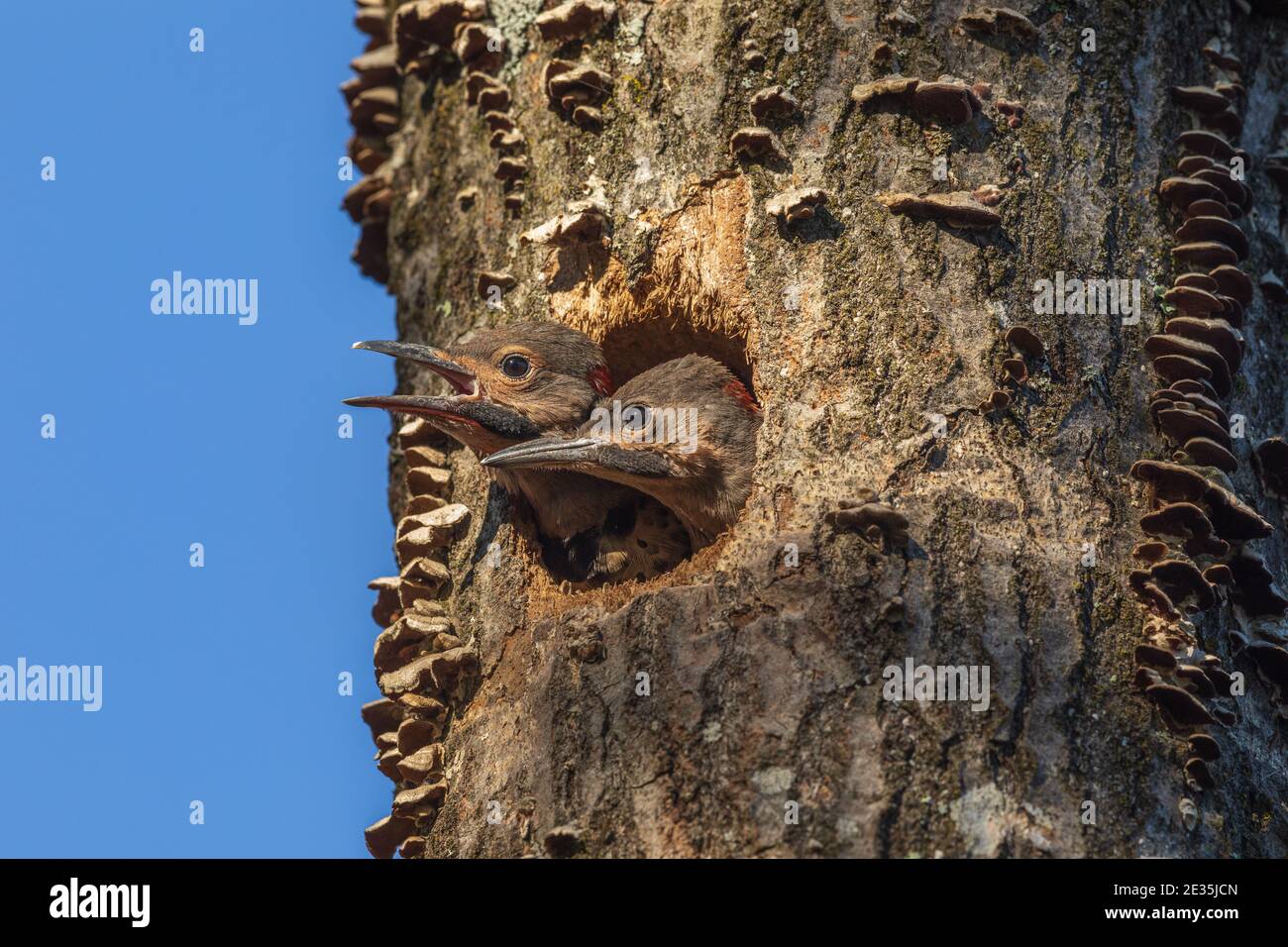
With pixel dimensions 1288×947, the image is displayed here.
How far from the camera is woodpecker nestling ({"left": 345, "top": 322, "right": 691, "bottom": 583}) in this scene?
21.2 ft

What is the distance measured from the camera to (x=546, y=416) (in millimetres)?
6773

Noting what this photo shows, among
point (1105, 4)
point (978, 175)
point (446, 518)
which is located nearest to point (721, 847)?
point (446, 518)

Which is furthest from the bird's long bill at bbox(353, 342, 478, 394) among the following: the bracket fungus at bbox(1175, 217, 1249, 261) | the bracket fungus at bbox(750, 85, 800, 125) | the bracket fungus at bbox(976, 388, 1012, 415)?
the bracket fungus at bbox(1175, 217, 1249, 261)

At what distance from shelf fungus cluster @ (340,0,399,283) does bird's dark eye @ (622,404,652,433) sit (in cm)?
170

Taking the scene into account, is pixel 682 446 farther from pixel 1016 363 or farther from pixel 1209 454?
pixel 1209 454

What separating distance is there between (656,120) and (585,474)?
1.59m

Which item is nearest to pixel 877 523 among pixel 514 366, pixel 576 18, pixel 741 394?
pixel 741 394

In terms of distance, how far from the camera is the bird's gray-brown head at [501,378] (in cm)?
645

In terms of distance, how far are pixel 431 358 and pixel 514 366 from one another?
34cm

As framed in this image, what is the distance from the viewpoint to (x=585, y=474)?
22.6ft

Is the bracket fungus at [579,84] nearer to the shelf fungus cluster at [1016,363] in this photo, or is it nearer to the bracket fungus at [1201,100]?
the shelf fungus cluster at [1016,363]

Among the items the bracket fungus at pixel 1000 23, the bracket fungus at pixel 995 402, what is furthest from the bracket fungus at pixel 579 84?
the bracket fungus at pixel 995 402

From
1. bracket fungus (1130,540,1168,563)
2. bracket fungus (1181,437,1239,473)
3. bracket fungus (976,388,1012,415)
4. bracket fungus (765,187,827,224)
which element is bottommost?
bracket fungus (1130,540,1168,563)

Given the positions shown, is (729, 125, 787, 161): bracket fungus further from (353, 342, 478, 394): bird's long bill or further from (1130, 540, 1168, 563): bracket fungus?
(1130, 540, 1168, 563): bracket fungus
